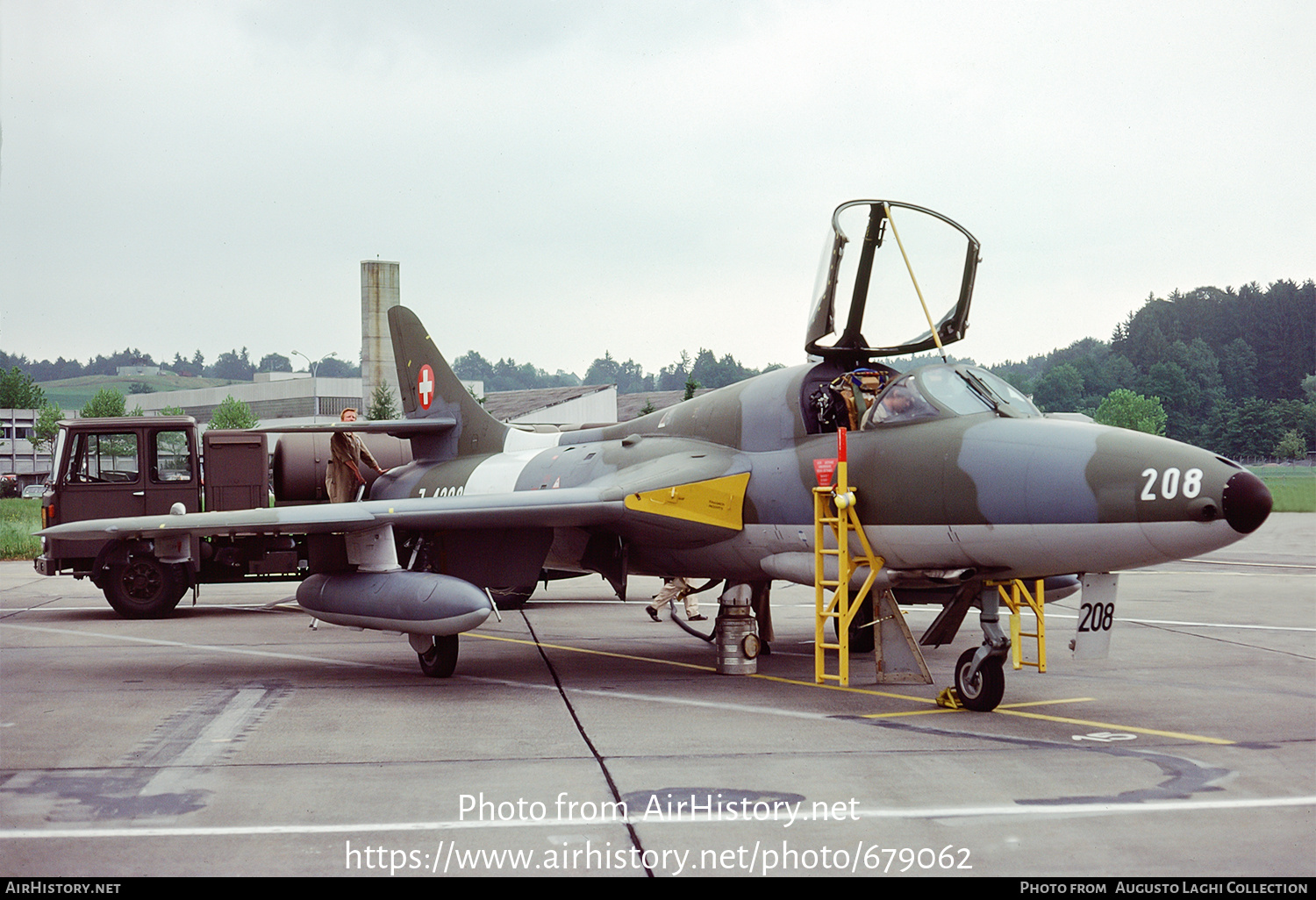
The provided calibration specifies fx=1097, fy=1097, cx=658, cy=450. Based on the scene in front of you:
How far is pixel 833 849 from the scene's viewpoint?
499cm

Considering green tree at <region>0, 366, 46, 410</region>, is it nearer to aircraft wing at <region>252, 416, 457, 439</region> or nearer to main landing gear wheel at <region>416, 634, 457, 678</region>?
aircraft wing at <region>252, 416, 457, 439</region>

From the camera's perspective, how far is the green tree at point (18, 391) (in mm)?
68519

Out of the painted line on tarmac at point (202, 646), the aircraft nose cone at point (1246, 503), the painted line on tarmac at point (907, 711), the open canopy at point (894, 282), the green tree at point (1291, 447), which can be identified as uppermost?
the open canopy at point (894, 282)

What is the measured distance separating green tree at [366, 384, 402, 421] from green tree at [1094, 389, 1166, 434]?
23378 mm

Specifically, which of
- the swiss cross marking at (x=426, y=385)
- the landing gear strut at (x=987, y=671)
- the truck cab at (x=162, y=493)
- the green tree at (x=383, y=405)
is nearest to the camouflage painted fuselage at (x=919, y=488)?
the landing gear strut at (x=987, y=671)

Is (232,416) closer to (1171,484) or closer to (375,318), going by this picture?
(375,318)

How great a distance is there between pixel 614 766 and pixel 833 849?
6.47ft

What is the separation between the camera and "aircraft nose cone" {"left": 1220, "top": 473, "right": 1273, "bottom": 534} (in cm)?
677

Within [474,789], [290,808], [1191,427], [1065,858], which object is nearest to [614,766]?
[474,789]

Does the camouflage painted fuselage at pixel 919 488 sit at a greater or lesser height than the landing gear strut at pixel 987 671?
greater

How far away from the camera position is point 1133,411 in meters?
36.6

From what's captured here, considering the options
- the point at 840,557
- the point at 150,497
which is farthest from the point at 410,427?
the point at 840,557

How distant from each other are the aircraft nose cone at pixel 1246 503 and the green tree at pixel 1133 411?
2845 centimetres

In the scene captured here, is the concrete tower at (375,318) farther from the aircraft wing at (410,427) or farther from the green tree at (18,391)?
the green tree at (18,391)
